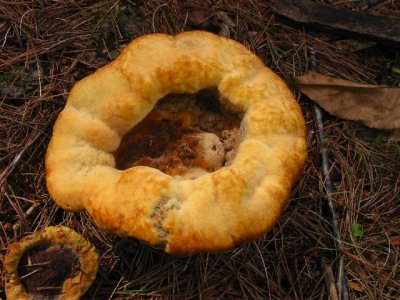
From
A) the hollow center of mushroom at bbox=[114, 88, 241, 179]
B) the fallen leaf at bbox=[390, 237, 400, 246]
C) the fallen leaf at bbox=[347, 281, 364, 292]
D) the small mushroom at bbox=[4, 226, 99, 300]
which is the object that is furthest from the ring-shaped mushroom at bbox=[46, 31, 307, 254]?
the fallen leaf at bbox=[390, 237, 400, 246]

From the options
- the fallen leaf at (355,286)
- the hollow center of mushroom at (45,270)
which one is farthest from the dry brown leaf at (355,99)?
the hollow center of mushroom at (45,270)

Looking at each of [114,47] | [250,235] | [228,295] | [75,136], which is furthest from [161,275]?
[114,47]

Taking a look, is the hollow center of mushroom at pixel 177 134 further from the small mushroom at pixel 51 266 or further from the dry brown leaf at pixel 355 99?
the dry brown leaf at pixel 355 99

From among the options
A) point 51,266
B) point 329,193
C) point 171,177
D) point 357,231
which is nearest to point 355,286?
point 357,231

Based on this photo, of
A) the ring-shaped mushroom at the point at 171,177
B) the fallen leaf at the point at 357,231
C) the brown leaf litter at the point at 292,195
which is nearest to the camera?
the ring-shaped mushroom at the point at 171,177

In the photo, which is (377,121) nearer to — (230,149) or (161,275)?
(230,149)

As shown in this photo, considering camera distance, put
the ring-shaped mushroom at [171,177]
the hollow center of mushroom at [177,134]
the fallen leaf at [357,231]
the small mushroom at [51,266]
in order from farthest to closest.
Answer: the fallen leaf at [357,231] < the hollow center of mushroom at [177,134] < the small mushroom at [51,266] < the ring-shaped mushroom at [171,177]

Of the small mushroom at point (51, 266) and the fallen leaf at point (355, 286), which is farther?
the fallen leaf at point (355, 286)

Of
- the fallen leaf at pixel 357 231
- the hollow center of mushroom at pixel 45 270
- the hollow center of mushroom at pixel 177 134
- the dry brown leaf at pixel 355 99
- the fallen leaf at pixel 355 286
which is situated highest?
the hollow center of mushroom at pixel 177 134
